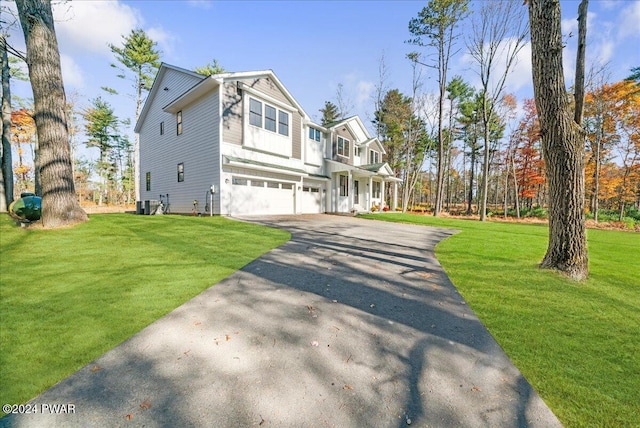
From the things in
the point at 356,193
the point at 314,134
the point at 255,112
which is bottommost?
the point at 356,193

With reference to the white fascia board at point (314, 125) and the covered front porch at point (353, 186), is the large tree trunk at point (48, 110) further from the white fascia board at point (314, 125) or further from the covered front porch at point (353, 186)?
the covered front porch at point (353, 186)

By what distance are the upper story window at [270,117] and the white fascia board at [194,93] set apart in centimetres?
192

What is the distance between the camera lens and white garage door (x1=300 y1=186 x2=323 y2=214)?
16906 mm

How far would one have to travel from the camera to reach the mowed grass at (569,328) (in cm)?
182

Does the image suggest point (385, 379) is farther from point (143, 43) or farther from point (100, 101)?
point (100, 101)

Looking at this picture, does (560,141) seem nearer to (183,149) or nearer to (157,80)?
(183,149)

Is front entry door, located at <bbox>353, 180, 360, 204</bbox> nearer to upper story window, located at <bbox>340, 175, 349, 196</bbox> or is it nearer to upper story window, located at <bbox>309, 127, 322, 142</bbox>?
upper story window, located at <bbox>340, 175, 349, 196</bbox>

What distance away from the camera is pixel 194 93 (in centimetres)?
1290

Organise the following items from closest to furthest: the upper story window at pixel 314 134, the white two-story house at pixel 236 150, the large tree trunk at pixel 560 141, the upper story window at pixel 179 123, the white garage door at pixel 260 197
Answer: the large tree trunk at pixel 560 141 < the white two-story house at pixel 236 150 < the white garage door at pixel 260 197 < the upper story window at pixel 179 123 < the upper story window at pixel 314 134

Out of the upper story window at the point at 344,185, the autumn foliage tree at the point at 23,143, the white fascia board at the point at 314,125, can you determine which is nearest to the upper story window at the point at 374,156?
the upper story window at the point at 344,185

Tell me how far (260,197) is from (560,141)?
39.8 ft

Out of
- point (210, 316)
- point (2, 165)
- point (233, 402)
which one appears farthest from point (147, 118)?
point (233, 402)

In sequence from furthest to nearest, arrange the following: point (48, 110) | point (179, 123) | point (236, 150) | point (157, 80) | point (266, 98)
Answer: point (157, 80), point (179, 123), point (266, 98), point (236, 150), point (48, 110)

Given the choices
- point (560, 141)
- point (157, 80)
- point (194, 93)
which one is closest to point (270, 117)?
point (194, 93)
